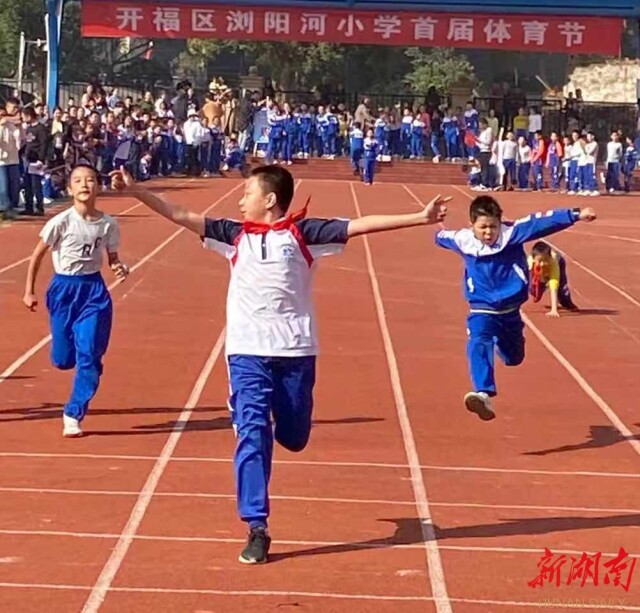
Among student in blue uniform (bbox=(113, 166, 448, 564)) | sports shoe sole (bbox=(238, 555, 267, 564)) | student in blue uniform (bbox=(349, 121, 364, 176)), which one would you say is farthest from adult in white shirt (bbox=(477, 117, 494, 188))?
sports shoe sole (bbox=(238, 555, 267, 564))

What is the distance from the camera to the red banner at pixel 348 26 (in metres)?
42.4

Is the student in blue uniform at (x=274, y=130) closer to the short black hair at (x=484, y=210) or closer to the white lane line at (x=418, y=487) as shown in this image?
the white lane line at (x=418, y=487)

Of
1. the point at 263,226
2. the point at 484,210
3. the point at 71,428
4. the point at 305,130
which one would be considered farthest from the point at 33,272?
the point at 305,130

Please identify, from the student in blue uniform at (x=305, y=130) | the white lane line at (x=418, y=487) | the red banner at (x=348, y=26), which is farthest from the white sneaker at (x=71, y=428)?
the student in blue uniform at (x=305, y=130)

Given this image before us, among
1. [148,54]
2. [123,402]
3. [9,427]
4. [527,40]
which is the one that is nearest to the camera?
[9,427]

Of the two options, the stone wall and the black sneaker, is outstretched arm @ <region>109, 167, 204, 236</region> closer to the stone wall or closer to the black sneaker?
the black sneaker

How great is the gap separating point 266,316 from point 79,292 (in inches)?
127

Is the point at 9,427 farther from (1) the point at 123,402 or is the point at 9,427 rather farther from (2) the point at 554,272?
(2) the point at 554,272

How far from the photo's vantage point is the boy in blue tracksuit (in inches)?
391

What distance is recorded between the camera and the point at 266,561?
6816mm

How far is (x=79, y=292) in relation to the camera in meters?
9.82

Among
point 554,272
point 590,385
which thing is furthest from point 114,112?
point 590,385

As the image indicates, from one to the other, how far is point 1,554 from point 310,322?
167 cm

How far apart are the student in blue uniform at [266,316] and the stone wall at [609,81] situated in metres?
60.0
